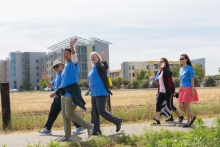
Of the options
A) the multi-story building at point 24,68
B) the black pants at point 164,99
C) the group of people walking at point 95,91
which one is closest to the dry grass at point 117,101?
the black pants at point 164,99

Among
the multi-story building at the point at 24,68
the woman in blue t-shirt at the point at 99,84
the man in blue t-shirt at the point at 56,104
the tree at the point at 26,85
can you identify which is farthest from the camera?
the multi-story building at the point at 24,68

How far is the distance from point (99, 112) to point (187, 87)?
2.57 meters

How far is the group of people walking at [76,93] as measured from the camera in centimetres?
752

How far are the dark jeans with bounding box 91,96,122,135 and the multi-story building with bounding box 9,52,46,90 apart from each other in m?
135

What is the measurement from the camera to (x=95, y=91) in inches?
318

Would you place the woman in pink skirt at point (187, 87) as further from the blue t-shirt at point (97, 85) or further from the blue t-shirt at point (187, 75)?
the blue t-shirt at point (97, 85)

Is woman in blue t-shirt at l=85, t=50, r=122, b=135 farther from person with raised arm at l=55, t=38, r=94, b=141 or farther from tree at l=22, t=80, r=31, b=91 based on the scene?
tree at l=22, t=80, r=31, b=91

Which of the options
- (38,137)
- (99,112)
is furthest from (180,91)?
(38,137)

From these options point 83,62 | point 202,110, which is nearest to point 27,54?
point 83,62

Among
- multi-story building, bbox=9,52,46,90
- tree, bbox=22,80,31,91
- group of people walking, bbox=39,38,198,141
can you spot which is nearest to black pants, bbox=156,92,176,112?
group of people walking, bbox=39,38,198,141

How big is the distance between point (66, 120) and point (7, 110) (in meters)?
2.59

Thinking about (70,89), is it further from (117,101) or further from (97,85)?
(117,101)

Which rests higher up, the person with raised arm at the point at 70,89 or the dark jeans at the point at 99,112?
the person with raised arm at the point at 70,89

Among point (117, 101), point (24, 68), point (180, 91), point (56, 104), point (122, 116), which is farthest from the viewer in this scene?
point (24, 68)
